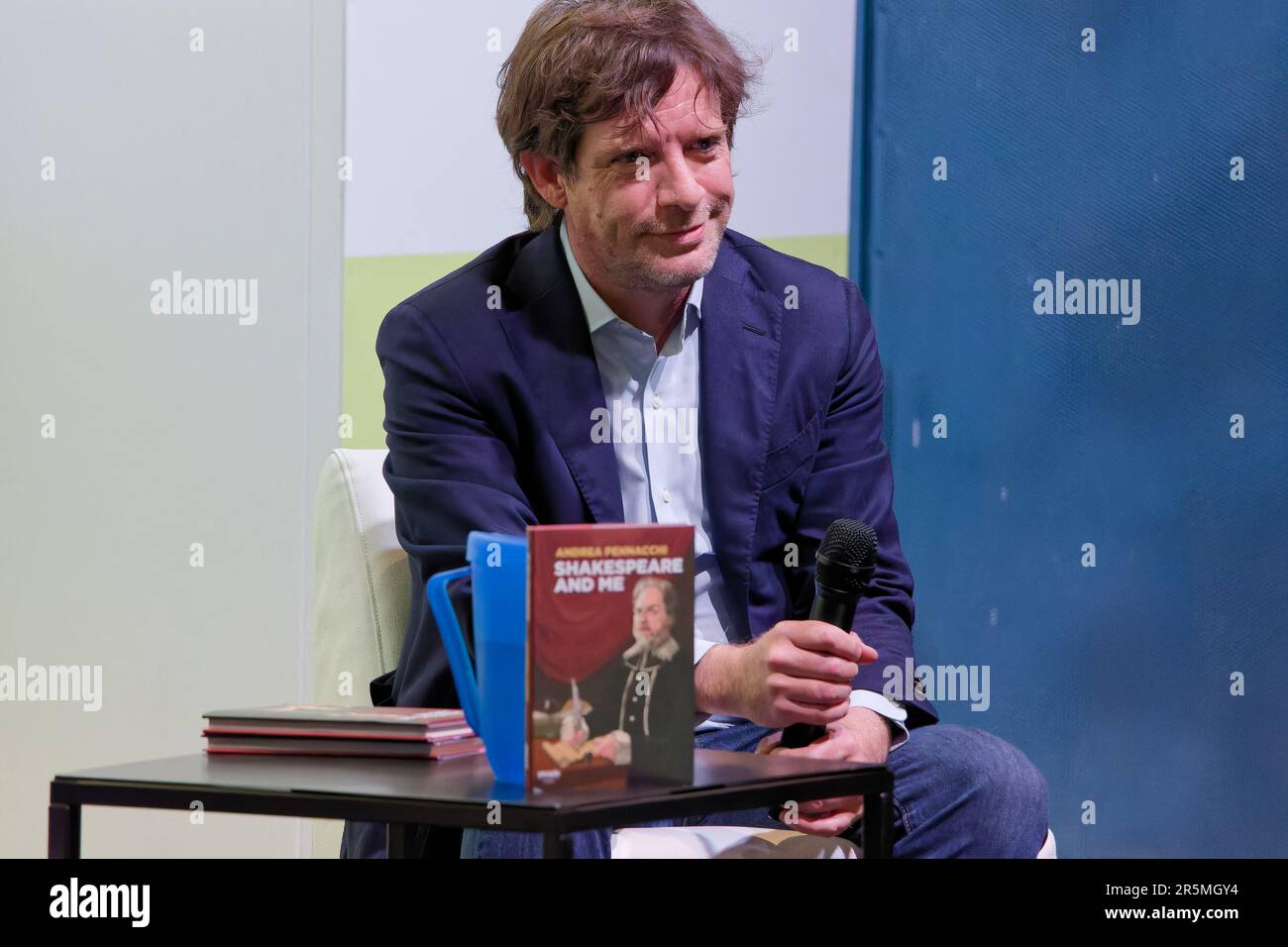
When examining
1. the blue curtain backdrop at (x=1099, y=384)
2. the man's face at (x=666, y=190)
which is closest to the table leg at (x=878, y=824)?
the man's face at (x=666, y=190)

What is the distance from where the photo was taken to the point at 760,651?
4.85ft

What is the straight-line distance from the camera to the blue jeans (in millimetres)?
1603

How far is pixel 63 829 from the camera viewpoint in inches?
49.3

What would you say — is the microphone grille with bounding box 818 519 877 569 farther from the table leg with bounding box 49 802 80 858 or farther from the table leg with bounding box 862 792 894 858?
the table leg with bounding box 49 802 80 858

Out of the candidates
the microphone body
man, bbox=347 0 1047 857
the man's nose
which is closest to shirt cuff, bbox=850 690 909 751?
man, bbox=347 0 1047 857

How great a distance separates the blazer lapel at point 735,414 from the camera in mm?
1877

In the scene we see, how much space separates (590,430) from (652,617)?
71 centimetres

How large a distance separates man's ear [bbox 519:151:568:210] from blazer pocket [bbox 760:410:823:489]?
1.51 ft

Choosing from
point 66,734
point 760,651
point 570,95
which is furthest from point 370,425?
point 760,651

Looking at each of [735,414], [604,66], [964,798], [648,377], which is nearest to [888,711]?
[964,798]

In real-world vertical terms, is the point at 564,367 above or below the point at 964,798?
above

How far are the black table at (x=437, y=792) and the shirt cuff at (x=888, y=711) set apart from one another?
1.06ft

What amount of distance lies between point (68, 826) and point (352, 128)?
197cm

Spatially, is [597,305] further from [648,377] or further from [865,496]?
[865,496]
